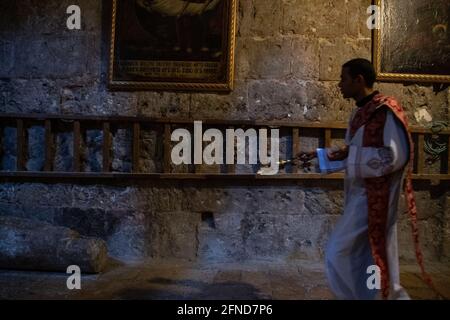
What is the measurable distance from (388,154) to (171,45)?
2678 millimetres

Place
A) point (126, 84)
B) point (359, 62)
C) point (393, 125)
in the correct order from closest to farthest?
point (393, 125)
point (359, 62)
point (126, 84)

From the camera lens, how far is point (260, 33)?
169 inches

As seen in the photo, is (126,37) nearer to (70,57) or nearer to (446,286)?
(70,57)

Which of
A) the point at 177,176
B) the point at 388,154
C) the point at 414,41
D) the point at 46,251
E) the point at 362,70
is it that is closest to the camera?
the point at 388,154

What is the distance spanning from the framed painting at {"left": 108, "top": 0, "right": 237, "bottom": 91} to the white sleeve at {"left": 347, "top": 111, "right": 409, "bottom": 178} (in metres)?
2.11

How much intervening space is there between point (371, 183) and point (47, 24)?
150 inches

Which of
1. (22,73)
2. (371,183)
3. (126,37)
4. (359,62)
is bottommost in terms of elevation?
(371,183)

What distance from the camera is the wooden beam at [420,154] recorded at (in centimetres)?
417

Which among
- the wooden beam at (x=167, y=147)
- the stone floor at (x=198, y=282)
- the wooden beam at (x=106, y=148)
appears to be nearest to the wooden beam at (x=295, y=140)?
the stone floor at (x=198, y=282)

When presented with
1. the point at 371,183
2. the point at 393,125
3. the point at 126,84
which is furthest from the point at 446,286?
the point at 126,84

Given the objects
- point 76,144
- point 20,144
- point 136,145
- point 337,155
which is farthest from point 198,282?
point 20,144

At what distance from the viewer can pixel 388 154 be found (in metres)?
2.38

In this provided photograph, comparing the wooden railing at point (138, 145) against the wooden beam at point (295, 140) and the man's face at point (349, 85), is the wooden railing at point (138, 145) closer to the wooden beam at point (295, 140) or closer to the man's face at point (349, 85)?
the wooden beam at point (295, 140)

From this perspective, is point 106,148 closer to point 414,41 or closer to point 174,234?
→ point 174,234
